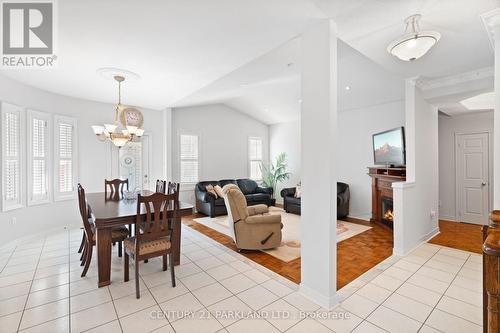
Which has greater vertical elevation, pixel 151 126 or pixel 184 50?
pixel 184 50

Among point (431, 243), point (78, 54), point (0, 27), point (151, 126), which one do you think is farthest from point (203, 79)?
point (431, 243)

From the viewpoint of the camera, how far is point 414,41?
1993mm

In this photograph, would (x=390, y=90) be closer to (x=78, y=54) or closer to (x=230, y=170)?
(x=230, y=170)

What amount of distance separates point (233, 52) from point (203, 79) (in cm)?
112

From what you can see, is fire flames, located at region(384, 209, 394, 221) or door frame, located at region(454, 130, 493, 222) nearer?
fire flames, located at region(384, 209, 394, 221)

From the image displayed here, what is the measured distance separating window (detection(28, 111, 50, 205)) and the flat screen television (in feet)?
21.7

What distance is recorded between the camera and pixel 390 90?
15.1 feet

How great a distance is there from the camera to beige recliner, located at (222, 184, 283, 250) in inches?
132

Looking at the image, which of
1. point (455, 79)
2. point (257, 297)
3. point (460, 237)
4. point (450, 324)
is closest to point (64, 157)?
point (257, 297)

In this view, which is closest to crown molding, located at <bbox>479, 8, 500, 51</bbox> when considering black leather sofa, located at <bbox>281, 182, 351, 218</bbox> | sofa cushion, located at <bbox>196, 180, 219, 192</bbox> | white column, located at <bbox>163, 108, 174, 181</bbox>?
black leather sofa, located at <bbox>281, 182, 351, 218</bbox>

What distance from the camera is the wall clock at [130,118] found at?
11.3 ft

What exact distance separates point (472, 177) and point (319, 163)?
5185 millimetres

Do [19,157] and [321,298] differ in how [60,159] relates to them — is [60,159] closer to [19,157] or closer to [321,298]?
[19,157]

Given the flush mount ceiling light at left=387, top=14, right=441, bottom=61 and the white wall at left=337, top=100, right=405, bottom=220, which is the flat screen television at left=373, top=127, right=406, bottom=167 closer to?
the white wall at left=337, top=100, right=405, bottom=220
